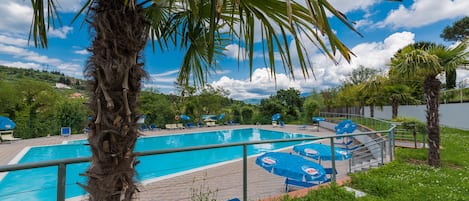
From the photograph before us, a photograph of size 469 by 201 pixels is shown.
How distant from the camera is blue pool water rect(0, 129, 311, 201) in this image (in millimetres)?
2416

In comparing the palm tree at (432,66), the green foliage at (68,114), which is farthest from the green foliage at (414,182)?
the green foliage at (68,114)

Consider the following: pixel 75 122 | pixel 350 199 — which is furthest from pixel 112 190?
pixel 75 122

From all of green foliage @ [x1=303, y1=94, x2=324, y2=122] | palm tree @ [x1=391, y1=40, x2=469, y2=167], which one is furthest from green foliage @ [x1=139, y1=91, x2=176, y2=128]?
palm tree @ [x1=391, y1=40, x2=469, y2=167]

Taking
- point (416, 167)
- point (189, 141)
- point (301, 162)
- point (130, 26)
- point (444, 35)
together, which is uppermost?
point (444, 35)

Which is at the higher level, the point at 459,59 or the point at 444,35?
the point at 444,35

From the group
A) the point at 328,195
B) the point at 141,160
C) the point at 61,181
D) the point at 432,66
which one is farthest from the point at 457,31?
the point at 61,181

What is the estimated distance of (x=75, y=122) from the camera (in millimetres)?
16391

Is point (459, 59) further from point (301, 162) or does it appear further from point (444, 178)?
point (301, 162)

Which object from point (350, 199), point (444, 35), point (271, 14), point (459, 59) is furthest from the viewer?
point (444, 35)

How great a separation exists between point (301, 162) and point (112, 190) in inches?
145

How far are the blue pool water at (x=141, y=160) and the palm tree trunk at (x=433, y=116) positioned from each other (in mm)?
4582

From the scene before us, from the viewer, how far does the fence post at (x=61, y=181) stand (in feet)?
5.74

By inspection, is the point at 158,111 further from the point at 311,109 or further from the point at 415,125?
the point at 415,125

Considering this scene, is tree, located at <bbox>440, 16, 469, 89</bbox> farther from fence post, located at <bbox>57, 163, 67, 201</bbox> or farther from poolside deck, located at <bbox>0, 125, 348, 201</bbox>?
fence post, located at <bbox>57, 163, 67, 201</bbox>
